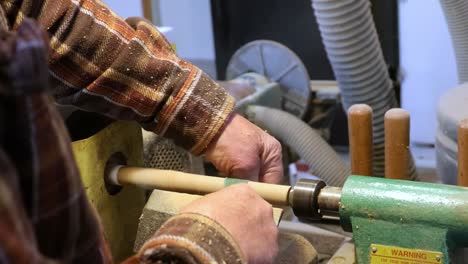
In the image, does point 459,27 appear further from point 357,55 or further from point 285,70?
point 285,70

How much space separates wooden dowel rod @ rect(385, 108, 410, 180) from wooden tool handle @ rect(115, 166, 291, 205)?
24 centimetres

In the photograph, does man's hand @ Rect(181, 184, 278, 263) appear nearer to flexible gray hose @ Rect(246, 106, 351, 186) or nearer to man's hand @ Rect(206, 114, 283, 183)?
man's hand @ Rect(206, 114, 283, 183)

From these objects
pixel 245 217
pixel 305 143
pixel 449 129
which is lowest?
pixel 305 143

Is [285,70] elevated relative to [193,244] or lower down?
lower down

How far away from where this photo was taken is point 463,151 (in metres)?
0.90

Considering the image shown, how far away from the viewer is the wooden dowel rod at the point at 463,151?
88 centimetres

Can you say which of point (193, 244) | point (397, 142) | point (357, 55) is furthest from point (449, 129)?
point (193, 244)

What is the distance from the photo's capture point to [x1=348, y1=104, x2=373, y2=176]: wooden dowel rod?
1.00 metres

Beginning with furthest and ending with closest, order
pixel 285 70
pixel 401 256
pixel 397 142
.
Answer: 1. pixel 285 70
2. pixel 397 142
3. pixel 401 256

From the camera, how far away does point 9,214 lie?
0.40 m

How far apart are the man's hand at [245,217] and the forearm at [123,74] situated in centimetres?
19

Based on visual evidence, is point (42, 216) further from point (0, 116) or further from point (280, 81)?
point (280, 81)

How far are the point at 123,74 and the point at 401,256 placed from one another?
43 centimetres

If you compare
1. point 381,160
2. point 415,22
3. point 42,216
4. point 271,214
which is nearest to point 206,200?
point 271,214
